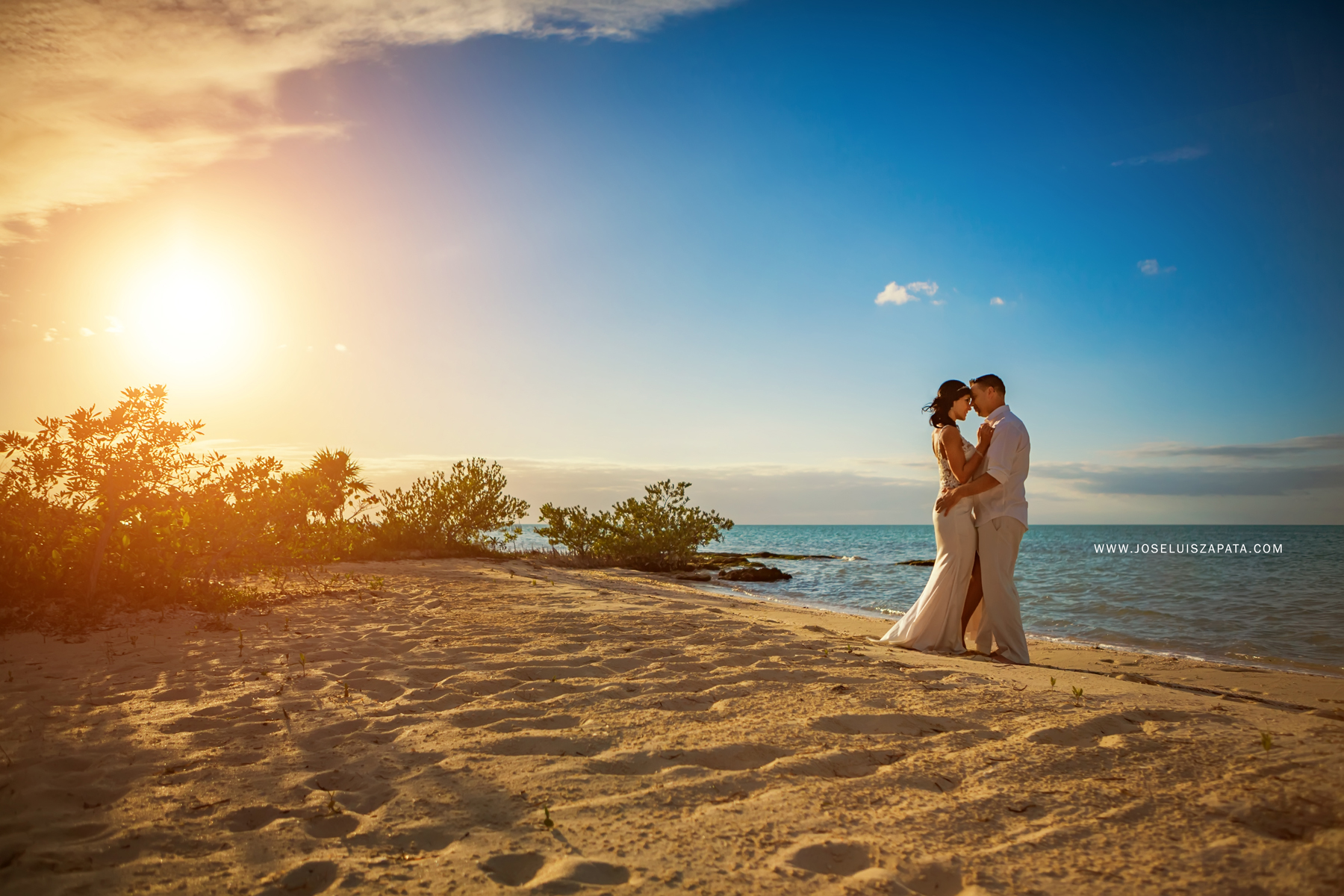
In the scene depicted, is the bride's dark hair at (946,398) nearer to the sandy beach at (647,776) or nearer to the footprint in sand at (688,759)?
the sandy beach at (647,776)

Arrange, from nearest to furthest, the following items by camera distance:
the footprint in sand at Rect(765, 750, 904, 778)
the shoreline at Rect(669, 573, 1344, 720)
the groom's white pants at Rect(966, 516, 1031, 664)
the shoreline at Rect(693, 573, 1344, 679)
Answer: the footprint in sand at Rect(765, 750, 904, 778) < the shoreline at Rect(669, 573, 1344, 720) < the groom's white pants at Rect(966, 516, 1031, 664) < the shoreline at Rect(693, 573, 1344, 679)

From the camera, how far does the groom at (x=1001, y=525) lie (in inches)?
252

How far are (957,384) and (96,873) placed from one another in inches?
276

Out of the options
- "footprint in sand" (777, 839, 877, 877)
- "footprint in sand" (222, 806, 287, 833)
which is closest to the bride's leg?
"footprint in sand" (777, 839, 877, 877)

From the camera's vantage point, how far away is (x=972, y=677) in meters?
4.75

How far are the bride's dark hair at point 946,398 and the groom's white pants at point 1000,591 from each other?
1.11 m

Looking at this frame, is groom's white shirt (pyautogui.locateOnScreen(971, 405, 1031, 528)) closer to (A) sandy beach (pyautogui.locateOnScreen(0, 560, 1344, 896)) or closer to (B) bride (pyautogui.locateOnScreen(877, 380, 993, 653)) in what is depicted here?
(B) bride (pyautogui.locateOnScreen(877, 380, 993, 653))

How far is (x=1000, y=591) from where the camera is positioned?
21.1ft

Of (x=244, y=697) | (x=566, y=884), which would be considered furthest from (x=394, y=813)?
(x=244, y=697)

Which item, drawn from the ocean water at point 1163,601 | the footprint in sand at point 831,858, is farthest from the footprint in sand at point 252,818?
the ocean water at point 1163,601

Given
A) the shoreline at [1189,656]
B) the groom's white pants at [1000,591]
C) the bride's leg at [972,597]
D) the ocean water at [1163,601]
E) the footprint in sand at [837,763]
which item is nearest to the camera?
the footprint in sand at [837,763]

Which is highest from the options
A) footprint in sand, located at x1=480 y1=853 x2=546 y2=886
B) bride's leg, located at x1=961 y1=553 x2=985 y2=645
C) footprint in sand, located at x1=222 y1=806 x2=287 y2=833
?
A: bride's leg, located at x1=961 y1=553 x2=985 y2=645

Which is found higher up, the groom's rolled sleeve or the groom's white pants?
the groom's rolled sleeve

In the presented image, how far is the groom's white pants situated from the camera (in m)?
6.39
